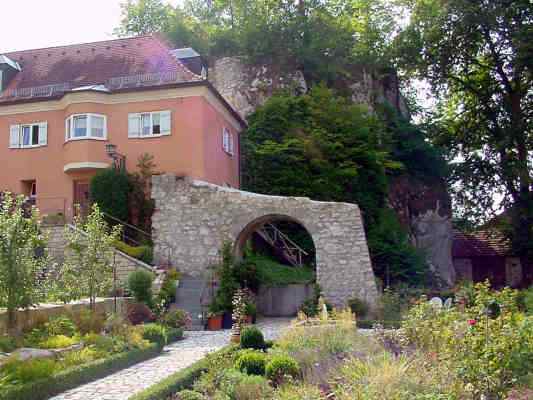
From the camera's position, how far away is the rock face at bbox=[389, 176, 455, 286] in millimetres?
32219

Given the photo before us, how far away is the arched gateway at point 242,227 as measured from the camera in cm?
1966

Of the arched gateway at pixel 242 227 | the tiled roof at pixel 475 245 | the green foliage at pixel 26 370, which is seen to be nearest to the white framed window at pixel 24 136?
the arched gateway at pixel 242 227

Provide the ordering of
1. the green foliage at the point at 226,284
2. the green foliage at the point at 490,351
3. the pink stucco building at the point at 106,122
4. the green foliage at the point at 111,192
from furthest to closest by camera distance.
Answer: the pink stucco building at the point at 106,122, the green foliage at the point at 111,192, the green foliage at the point at 226,284, the green foliage at the point at 490,351

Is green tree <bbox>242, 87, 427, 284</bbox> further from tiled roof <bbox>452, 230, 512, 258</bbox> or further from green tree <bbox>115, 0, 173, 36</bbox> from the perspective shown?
green tree <bbox>115, 0, 173, 36</bbox>

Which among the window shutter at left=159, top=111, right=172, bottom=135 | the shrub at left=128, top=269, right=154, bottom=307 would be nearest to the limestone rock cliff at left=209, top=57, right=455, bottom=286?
the window shutter at left=159, top=111, right=172, bottom=135

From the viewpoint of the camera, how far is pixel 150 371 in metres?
11.0

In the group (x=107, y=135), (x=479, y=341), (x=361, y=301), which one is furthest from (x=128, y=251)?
(x=479, y=341)

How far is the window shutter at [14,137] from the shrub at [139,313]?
13.5 m

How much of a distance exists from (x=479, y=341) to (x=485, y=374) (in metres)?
0.60

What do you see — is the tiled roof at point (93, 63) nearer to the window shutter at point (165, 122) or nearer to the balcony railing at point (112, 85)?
the balcony railing at point (112, 85)

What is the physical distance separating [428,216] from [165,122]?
15.6 m

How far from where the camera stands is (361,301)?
1931 centimetres

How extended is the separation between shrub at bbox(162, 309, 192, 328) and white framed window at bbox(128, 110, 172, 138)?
390 inches

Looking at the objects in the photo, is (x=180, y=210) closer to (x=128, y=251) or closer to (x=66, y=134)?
(x=128, y=251)
